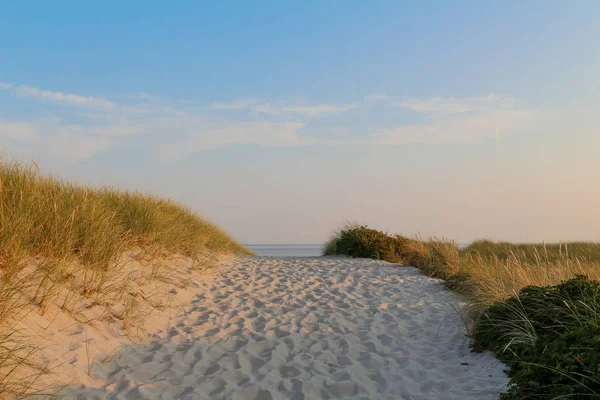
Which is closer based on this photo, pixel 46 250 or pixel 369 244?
pixel 46 250

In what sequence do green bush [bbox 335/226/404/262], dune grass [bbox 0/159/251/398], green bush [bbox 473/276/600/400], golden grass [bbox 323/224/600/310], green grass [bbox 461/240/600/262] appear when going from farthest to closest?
green grass [bbox 461/240/600/262] → green bush [bbox 335/226/404/262] → golden grass [bbox 323/224/600/310] → dune grass [bbox 0/159/251/398] → green bush [bbox 473/276/600/400]

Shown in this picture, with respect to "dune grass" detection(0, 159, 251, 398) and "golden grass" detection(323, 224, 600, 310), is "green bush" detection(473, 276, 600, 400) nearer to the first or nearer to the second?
"golden grass" detection(323, 224, 600, 310)

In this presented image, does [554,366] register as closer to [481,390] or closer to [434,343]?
[481,390]

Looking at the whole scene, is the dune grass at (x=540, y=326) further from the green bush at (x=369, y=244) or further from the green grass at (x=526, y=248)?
the green grass at (x=526, y=248)

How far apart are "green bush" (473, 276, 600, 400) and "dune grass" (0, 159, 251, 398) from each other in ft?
14.8

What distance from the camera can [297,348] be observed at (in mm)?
5824

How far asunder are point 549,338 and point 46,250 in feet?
20.0

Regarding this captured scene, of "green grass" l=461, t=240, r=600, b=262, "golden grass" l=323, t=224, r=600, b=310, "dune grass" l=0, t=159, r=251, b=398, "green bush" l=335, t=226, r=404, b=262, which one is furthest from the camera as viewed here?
"green grass" l=461, t=240, r=600, b=262

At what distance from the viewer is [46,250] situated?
19.5ft

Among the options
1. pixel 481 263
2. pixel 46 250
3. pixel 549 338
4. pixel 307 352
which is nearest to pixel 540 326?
pixel 549 338

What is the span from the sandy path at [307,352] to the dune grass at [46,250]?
896mm

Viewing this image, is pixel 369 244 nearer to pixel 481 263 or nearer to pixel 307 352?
pixel 481 263

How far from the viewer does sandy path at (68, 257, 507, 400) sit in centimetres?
463

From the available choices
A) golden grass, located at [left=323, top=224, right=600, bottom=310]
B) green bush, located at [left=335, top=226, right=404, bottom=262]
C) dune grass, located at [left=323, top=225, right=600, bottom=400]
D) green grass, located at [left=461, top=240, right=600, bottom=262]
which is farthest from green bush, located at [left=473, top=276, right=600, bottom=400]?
green grass, located at [left=461, top=240, right=600, bottom=262]
